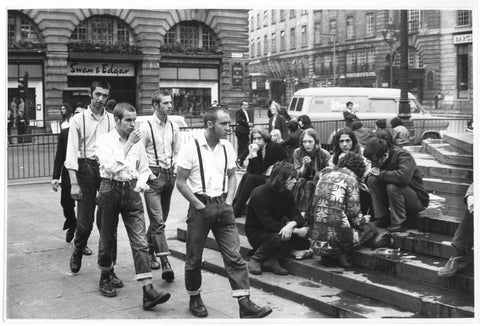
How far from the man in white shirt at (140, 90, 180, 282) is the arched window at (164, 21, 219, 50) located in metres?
21.2

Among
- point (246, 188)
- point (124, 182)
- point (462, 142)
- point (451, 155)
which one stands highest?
point (462, 142)

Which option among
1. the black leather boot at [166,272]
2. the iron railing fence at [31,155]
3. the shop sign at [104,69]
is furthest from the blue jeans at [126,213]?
the shop sign at [104,69]

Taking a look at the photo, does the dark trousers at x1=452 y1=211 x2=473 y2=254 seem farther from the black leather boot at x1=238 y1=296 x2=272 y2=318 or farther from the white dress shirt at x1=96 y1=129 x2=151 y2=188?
the white dress shirt at x1=96 y1=129 x2=151 y2=188

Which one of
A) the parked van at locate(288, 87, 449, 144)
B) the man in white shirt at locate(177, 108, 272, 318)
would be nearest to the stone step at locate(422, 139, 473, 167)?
the man in white shirt at locate(177, 108, 272, 318)

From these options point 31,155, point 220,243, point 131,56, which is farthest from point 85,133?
point 131,56

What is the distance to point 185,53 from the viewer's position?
2755 centimetres

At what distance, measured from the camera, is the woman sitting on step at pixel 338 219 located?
20.0ft

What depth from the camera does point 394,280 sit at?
5.77m

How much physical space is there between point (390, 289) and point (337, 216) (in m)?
0.92

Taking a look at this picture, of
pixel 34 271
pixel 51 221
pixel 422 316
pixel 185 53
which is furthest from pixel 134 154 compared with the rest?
pixel 185 53

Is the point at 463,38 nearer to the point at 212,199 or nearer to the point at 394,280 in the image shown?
the point at 394,280

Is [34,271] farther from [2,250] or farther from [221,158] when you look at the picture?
[221,158]

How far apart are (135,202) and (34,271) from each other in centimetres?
191

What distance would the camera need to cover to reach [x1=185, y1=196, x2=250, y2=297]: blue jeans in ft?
17.7
